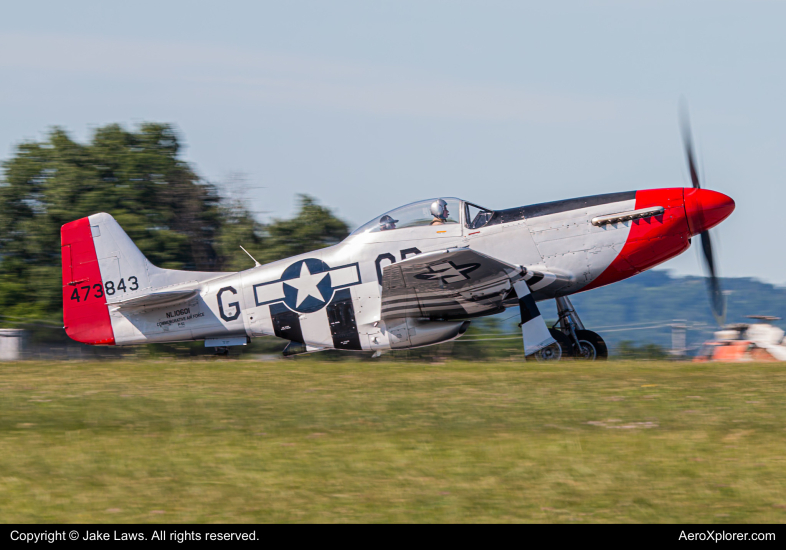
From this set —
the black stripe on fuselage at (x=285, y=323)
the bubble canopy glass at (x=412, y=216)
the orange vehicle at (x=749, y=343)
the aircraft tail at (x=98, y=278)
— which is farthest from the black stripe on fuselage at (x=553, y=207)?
the orange vehicle at (x=749, y=343)

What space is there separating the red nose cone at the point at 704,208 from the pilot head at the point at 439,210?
3.18 meters

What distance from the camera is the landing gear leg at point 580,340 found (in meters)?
11.4

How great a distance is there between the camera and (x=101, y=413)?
775 centimetres

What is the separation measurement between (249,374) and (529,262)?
4.04 m

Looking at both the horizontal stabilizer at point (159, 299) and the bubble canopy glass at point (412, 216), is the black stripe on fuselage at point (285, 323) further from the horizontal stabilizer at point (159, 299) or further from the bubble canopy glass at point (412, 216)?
the bubble canopy glass at point (412, 216)

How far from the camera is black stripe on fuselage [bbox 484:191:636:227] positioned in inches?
444

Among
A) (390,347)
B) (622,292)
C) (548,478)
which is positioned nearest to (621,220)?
(390,347)

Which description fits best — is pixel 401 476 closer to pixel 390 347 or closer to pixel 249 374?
pixel 249 374

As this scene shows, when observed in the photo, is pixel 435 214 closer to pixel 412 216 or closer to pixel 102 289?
pixel 412 216

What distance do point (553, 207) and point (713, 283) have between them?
250 cm

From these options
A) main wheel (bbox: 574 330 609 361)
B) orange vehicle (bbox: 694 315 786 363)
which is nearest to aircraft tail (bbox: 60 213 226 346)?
main wheel (bbox: 574 330 609 361)

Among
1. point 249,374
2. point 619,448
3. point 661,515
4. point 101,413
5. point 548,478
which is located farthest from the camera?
point 249,374

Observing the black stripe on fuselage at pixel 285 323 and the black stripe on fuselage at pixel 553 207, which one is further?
the black stripe on fuselage at pixel 285 323

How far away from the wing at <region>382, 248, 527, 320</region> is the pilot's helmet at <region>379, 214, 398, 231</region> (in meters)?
1.03
